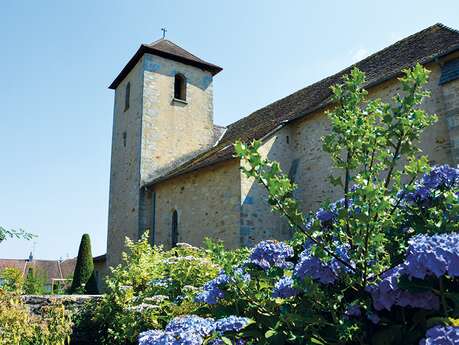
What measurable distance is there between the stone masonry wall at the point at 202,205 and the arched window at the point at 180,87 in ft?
15.4

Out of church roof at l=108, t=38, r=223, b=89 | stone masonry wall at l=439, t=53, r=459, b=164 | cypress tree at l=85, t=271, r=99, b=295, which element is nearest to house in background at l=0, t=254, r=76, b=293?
cypress tree at l=85, t=271, r=99, b=295

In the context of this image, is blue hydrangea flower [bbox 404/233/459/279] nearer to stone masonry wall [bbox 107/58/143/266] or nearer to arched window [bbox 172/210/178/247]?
arched window [bbox 172/210/178/247]

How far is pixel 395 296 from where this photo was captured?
6.18 feet

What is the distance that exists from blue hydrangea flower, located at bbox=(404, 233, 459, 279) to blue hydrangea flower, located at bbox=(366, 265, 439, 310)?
17cm

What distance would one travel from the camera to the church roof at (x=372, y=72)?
1023 cm

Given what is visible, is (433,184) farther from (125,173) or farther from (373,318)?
(125,173)

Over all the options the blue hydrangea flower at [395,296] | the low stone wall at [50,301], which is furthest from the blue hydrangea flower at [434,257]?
the low stone wall at [50,301]

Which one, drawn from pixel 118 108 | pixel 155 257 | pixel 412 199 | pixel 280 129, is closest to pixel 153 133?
pixel 118 108

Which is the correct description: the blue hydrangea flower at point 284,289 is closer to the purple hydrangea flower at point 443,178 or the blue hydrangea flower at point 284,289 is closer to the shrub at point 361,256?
the shrub at point 361,256

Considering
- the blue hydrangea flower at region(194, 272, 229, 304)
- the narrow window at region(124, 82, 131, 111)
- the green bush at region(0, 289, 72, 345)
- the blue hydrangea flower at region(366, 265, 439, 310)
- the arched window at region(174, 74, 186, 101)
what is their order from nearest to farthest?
the blue hydrangea flower at region(366, 265, 439, 310)
the blue hydrangea flower at region(194, 272, 229, 304)
the green bush at region(0, 289, 72, 345)
the arched window at region(174, 74, 186, 101)
the narrow window at region(124, 82, 131, 111)

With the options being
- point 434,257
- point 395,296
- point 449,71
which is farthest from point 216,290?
point 449,71

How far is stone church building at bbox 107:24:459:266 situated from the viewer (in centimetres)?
1024

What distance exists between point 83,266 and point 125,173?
521cm

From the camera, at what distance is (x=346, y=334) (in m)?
1.88
